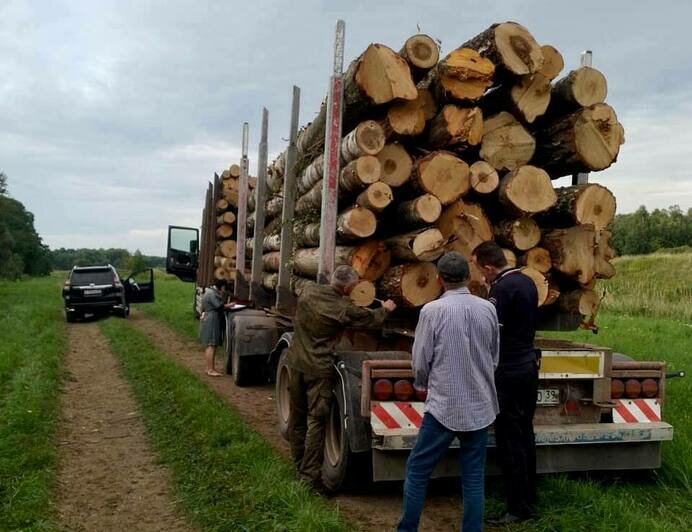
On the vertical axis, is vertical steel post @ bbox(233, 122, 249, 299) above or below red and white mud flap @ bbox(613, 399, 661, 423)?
above

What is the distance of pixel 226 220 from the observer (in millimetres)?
13648

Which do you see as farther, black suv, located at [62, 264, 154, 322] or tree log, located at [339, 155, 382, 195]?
black suv, located at [62, 264, 154, 322]

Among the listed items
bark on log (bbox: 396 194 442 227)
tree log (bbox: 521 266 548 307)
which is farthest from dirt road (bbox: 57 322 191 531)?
tree log (bbox: 521 266 548 307)

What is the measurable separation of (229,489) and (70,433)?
9.36 feet

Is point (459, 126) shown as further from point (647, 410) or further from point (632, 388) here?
point (647, 410)

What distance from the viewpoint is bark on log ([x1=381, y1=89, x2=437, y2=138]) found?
5238mm

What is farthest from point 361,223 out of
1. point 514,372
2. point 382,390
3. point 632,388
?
point 632,388

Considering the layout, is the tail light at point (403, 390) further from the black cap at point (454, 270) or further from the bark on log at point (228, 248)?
the bark on log at point (228, 248)

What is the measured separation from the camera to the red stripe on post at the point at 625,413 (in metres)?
4.91

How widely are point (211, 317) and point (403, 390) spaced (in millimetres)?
6591

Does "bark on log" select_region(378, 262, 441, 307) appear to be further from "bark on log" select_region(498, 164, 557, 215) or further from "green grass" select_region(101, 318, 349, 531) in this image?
"green grass" select_region(101, 318, 349, 531)

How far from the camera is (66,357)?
40.2ft

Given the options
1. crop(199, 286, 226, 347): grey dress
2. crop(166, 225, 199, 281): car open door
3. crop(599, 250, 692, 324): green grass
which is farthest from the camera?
crop(599, 250, 692, 324): green grass

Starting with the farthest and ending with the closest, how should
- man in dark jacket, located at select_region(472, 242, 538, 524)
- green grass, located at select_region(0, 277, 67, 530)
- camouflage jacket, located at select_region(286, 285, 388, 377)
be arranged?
camouflage jacket, located at select_region(286, 285, 388, 377) < green grass, located at select_region(0, 277, 67, 530) < man in dark jacket, located at select_region(472, 242, 538, 524)
